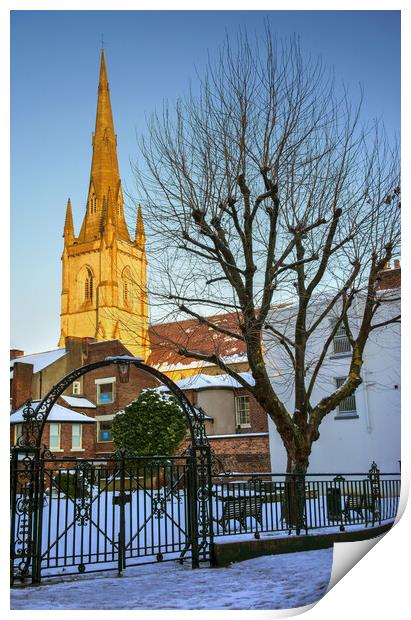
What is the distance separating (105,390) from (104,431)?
32 centimetres

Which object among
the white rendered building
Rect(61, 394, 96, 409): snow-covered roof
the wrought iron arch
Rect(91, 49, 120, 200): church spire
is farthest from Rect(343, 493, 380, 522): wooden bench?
Rect(91, 49, 120, 200): church spire

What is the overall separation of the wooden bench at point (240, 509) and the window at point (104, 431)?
4.01ft

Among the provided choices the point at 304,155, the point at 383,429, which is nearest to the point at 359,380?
the point at 383,429

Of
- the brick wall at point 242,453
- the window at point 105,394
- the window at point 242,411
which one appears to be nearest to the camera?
the window at point 105,394

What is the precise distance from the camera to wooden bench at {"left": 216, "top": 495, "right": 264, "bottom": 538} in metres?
5.25

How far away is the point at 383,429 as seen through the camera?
4.48 metres

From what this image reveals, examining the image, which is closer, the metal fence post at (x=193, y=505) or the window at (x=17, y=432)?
the window at (x=17, y=432)

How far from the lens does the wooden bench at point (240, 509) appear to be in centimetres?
525

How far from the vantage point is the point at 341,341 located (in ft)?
16.5

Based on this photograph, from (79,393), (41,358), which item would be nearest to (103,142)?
(41,358)

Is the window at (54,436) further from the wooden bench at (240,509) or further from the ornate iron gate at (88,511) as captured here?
the wooden bench at (240,509)

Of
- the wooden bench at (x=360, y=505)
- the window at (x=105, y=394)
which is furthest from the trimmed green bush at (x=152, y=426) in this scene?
the wooden bench at (x=360, y=505)

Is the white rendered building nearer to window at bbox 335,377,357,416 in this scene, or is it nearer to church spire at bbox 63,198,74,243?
window at bbox 335,377,357,416

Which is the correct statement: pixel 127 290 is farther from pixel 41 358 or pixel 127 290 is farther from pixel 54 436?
pixel 54 436
